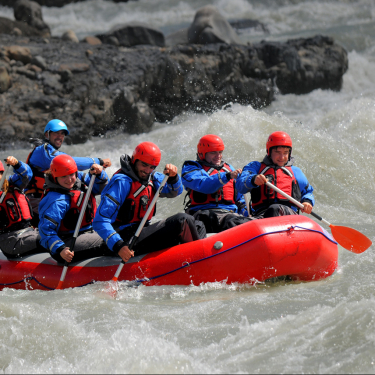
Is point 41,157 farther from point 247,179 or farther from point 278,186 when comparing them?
point 278,186

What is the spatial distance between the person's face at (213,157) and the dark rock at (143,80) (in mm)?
7990

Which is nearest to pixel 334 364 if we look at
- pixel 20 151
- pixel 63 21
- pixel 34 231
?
pixel 34 231

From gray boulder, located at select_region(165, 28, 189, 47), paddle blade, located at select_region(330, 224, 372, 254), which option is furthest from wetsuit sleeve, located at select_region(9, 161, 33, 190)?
gray boulder, located at select_region(165, 28, 189, 47)

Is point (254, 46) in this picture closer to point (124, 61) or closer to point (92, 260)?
point (124, 61)

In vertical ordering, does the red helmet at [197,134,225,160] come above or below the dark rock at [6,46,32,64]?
above

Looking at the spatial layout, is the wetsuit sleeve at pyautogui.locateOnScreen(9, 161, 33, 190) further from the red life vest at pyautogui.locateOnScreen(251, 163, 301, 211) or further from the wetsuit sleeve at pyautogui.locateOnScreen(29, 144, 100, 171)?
the red life vest at pyautogui.locateOnScreen(251, 163, 301, 211)

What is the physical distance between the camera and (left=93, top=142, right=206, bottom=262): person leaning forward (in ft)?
14.8

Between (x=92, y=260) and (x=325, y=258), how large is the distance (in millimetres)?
2200

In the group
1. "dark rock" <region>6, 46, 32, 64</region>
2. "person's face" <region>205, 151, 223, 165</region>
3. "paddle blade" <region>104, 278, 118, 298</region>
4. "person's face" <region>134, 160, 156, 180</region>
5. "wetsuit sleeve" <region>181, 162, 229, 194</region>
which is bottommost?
"paddle blade" <region>104, 278, 118, 298</region>

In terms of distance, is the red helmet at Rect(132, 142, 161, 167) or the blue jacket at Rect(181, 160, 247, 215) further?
the blue jacket at Rect(181, 160, 247, 215)

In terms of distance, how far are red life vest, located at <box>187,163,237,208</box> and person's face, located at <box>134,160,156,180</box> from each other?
756mm

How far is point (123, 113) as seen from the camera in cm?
1358

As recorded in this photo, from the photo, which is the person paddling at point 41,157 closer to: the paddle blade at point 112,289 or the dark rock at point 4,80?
the paddle blade at point 112,289

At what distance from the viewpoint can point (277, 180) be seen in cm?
512
